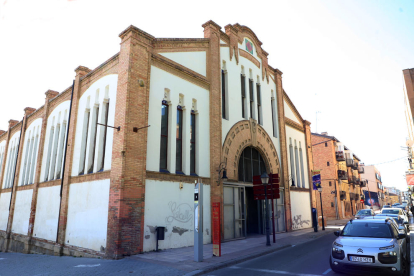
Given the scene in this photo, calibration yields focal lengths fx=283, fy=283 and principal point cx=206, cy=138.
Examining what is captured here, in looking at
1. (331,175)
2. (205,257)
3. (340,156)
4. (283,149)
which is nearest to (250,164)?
(283,149)

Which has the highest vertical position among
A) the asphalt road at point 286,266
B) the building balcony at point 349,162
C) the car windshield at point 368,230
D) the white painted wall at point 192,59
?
the white painted wall at point 192,59

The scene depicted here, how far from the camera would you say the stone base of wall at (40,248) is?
1242 cm

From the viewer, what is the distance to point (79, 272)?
8.76 metres

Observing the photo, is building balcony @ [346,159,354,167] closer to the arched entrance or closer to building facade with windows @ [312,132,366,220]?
building facade with windows @ [312,132,366,220]

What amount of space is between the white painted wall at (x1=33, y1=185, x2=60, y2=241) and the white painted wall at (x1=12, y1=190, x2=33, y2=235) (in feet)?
5.98

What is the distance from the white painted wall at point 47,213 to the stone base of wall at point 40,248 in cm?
42

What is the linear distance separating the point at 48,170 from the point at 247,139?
43.6 ft

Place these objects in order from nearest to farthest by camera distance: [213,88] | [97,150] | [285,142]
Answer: [97,150]
[213,88]
[285,142]

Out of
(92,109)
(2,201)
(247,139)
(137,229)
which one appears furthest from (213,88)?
(2,201)

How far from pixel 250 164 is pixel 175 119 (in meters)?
7.20

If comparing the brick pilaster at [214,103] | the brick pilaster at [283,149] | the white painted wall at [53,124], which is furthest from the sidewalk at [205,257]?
the white painted wall at [53,124]

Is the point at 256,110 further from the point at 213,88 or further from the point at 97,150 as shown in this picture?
the point at 97,150

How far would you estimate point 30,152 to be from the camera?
22359 millimetres

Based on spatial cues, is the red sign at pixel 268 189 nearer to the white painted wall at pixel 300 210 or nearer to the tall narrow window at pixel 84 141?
the white painted wall at pixel 300 210
